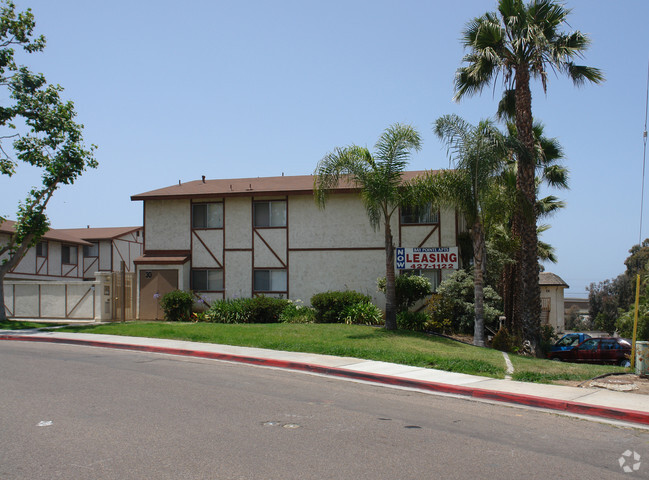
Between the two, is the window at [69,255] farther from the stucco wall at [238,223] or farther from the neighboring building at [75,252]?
the stucco wall at [238,223]

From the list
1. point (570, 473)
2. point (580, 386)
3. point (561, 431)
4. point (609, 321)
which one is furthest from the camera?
point (609, 321)

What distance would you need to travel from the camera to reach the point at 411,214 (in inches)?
1008

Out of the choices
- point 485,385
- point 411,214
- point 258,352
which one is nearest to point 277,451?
point 485,385

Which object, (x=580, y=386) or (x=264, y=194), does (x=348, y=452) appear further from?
(x=264, y=194)

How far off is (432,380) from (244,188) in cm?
1752

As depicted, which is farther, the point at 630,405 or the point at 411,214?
the point at 411,214

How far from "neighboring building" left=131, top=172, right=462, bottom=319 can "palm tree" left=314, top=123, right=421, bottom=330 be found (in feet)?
18.0

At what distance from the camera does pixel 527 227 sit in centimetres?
2111

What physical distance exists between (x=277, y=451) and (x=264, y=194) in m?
20.5

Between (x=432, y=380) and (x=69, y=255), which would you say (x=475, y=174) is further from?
(x=69, y=255)

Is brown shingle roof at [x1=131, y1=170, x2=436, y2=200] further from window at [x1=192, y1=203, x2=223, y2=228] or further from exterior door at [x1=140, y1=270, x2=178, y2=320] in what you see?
exterior door at [x1=140, y1=270, x2=178, y2=320]

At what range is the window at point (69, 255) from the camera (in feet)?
151

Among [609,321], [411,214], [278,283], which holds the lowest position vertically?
[609,321]

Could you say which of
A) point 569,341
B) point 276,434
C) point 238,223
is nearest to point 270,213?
point 238,223
